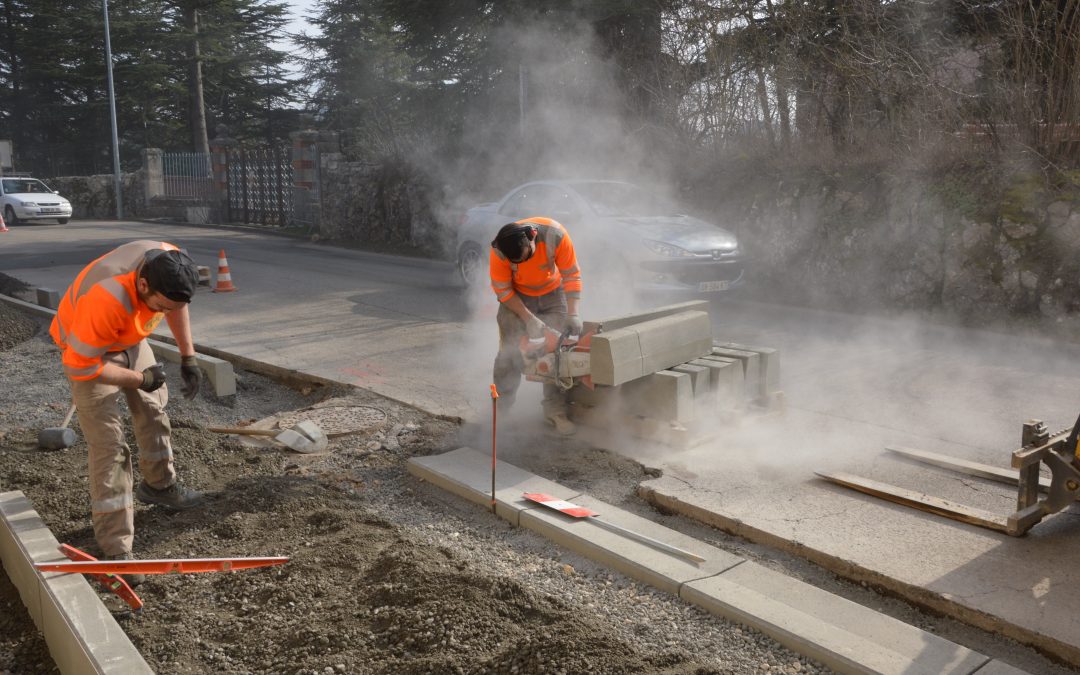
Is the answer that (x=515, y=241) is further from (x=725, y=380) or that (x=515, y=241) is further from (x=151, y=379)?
(x=151, y=379)

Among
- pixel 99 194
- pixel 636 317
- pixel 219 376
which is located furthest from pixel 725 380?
pixel 99 194

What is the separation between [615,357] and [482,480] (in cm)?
109

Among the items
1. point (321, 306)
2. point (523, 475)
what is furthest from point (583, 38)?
point (523, 475)

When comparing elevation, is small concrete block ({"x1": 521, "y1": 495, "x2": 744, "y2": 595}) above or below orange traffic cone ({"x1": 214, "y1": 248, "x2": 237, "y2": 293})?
below

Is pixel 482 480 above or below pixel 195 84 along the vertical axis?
below

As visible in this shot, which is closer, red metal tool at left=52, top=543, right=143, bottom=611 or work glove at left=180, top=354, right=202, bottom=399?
red metal tool at left=52, top=543, right=143, bottom=611

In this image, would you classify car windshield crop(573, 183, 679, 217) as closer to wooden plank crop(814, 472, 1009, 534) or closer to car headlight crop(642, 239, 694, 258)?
car headlight crop(642, 239, 694, 258)

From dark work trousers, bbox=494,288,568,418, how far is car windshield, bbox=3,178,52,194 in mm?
27186

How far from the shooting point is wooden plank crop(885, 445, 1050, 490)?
4840 mm

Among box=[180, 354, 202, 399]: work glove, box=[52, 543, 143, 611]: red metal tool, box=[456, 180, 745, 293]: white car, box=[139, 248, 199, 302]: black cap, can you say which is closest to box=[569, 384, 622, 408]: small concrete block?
box=[180, 354, 202, 399]: work glove

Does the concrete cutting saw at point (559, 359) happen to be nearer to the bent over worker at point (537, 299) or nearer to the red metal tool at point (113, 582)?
the bent over worker at point (537, 299)

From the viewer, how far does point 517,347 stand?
6.10m

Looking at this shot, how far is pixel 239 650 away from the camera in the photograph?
3.35 m

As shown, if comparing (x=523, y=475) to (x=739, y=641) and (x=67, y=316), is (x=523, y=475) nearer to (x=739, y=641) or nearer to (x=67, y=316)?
(x=739, y=641)
